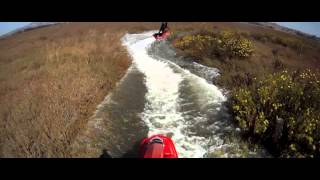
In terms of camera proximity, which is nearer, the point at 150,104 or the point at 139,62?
the point at 150,104

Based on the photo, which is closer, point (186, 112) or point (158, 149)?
point (158, 149)

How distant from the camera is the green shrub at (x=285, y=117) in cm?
720

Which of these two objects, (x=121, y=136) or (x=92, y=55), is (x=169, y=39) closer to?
(x=92, y=55)

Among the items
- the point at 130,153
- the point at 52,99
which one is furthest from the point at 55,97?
the point at 130,153

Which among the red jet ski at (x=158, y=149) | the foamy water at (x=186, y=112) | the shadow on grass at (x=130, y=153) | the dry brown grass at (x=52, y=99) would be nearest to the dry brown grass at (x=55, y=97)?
the dry brown grass at (x=52, y=99)

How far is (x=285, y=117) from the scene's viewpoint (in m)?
8.11

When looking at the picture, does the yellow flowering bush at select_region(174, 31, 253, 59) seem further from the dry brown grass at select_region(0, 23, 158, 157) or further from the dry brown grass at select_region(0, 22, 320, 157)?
the dry brown grass at select_region(0, 23, 158, 157)

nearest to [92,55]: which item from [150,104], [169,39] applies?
[150,104]

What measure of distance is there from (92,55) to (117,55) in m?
1.82

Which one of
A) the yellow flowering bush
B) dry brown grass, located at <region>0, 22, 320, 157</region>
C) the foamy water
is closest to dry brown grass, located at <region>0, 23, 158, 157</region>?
dry brown grass, located at <region>0, 22, 320, 157</region>

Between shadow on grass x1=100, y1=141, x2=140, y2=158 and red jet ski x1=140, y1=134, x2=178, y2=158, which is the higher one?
red jet ski x1=140, y1=134, x2=178, y2=158

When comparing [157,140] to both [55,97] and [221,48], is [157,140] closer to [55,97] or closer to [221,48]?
[55,97]

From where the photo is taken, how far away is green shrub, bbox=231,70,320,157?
720 cm
